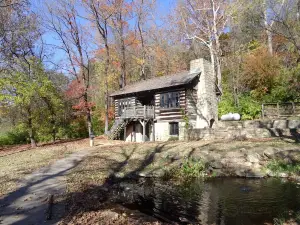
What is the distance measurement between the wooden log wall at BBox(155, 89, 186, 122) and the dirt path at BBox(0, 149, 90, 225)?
12.6 m

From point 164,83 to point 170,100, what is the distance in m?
1.78

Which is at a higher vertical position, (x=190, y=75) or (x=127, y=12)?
(x=127, y=12)

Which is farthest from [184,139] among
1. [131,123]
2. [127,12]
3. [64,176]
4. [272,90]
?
[127,12]

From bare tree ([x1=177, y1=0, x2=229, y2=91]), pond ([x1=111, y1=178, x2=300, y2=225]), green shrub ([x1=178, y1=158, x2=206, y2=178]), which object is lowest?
pond ([x1=111, y1=178, x2=300, y2=225])

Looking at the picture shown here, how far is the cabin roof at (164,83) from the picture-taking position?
22.6 metres

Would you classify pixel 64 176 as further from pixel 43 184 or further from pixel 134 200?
pixel 134 200

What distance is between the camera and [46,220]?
6598 mm

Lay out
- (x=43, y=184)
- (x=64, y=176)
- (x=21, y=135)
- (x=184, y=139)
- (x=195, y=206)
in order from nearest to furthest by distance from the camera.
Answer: (x=195, y=206) < (x=43, y=184) < (x=64, y=176) < (x=184, y=139) < (x=21, y=135)

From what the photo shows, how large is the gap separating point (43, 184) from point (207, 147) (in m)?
10.6

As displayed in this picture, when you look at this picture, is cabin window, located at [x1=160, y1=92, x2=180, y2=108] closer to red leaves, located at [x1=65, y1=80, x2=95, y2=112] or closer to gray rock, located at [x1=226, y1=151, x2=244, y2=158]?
red leaves, located at [x1=65, y1=80, x2=95, y2=112]

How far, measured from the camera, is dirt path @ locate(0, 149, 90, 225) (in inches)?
269

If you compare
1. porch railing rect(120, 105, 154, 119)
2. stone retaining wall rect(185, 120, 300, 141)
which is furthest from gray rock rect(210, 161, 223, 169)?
porch railing rect(120, 105, 154, 119)

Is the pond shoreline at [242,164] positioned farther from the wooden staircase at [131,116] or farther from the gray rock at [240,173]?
the wooden staircase at [131,116]

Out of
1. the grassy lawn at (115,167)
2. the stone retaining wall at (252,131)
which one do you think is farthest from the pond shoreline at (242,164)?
the stone retaining wall at (252,131)
